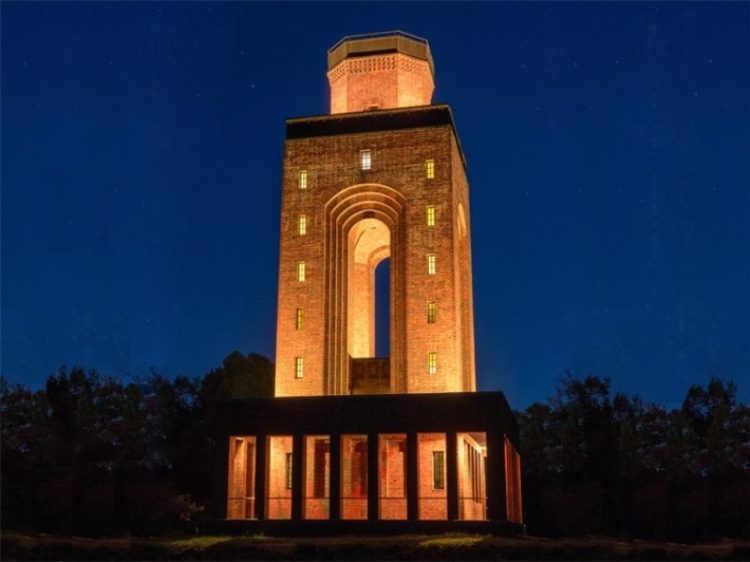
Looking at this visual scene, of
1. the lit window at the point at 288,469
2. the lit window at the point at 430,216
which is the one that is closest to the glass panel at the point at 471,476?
the lit window at the point at 288,469

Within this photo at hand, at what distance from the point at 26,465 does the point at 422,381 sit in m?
18.5

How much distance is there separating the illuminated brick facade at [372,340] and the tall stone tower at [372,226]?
2.3 inches

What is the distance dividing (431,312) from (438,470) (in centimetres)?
709

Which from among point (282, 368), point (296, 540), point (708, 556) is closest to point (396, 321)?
point (282, 368)

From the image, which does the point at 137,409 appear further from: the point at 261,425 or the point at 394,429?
the point at 394,429

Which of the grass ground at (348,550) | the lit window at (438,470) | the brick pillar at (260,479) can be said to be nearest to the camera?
the grass ground at (348,550)

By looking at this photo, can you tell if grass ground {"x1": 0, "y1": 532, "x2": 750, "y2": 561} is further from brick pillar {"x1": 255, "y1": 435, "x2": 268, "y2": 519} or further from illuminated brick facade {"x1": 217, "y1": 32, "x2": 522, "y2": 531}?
illuminated brick facade {"x1": 217, "y1": 32, "x2": 522, "y2": 531}

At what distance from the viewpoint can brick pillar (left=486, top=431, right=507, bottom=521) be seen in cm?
2862

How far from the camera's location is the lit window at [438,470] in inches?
1268

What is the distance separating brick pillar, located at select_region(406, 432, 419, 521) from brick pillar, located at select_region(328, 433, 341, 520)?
247 cm

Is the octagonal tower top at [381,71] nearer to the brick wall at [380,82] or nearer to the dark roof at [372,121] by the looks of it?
the brick wall at [380,82]

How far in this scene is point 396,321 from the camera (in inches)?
1447

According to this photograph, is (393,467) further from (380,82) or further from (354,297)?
(380,82)

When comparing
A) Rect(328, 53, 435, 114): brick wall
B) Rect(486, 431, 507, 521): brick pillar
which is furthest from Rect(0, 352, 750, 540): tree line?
Rect(328, 53, 435, 114): brick wall
